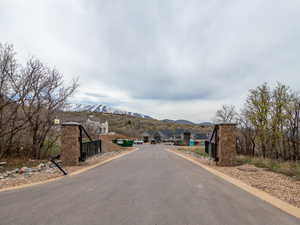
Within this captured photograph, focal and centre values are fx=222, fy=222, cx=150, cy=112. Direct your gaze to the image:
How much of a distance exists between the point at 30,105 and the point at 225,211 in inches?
532

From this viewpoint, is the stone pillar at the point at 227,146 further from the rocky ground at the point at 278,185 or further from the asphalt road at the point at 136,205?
the asphalt road at the point at 136,205

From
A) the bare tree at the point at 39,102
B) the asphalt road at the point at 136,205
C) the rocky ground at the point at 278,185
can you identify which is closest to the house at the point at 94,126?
the bare tree at the point at 39,102

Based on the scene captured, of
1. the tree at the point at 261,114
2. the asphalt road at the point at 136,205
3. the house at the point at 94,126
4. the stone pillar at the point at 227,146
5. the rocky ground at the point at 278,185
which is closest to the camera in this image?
the asphalt road at the point at 136,205

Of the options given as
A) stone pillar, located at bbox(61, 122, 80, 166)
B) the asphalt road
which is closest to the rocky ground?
the asphalt road

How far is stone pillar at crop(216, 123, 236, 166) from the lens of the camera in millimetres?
11758

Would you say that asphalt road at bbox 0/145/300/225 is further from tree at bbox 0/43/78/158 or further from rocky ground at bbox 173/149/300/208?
tree at bbox 0/43/78/158

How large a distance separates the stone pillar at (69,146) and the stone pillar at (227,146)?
7.70 m

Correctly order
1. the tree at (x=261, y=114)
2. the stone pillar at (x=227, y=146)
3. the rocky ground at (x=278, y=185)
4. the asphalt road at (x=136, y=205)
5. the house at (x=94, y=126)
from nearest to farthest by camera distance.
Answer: the asphalt road at (x=136, y=205) < the rocky ground at (x=278, y=185) < the stone pillar at (x=227, y=146) < the tree at (x=261, y=114) < the house at (x=94, y=126)

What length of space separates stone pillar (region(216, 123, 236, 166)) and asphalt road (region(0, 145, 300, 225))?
4.99 m

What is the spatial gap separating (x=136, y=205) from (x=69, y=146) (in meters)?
8.14

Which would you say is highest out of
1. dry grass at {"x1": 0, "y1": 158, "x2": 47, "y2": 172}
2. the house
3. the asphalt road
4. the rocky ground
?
the house

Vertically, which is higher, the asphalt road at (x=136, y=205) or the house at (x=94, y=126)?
the house at (x=94, y=126)

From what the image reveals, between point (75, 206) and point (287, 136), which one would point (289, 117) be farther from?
point (75, 206)

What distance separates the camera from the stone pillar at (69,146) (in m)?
11.8
